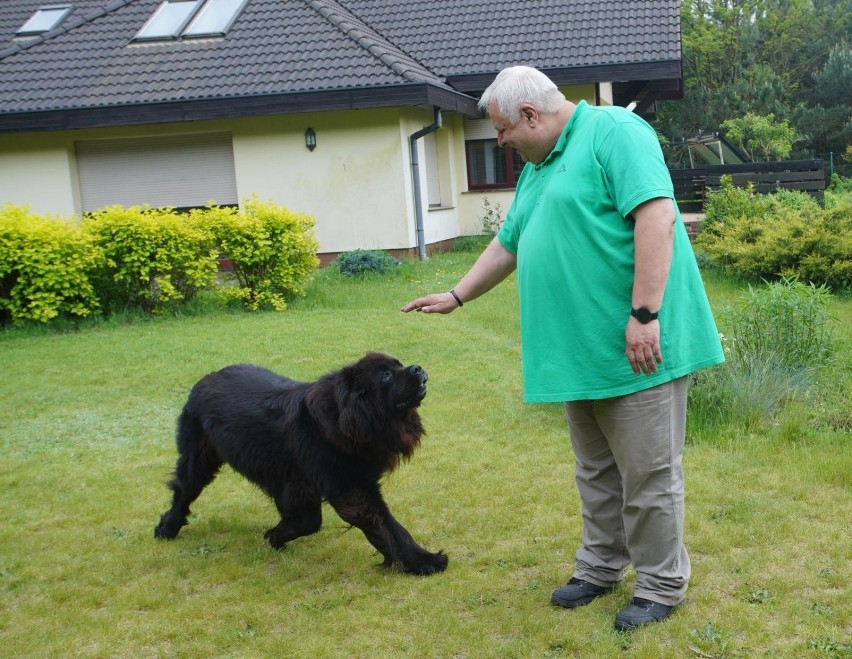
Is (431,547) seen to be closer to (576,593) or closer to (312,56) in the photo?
(576,593)

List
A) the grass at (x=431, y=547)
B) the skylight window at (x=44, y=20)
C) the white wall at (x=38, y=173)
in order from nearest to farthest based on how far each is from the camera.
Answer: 1. the grass at (x=431, y=547)
2. the white wall at (x=38, y=173)
3. the skylight window at (x=44, y=20)

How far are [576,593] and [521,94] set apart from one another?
2.15m

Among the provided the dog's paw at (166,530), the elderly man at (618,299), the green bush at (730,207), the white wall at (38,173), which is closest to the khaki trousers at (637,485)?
the elderly man at (618,299)

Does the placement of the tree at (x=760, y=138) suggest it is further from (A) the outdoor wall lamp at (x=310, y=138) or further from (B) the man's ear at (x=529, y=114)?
(B) the man's ear at (x=529, y=114)

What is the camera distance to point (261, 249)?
11.6 m

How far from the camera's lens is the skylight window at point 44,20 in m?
19.6

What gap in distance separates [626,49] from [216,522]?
15.6 m

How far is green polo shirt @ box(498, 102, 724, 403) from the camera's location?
11.3 ft

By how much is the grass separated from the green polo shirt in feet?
3.50

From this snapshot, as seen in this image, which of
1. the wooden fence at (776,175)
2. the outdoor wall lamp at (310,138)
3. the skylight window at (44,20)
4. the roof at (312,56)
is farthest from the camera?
the skylight window at (44,20)

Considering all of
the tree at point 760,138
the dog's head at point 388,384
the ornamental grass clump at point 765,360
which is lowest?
the ornamental grass clump at point 765,360

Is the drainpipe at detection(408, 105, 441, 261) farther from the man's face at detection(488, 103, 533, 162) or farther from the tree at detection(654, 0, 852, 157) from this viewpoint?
the tree at detection(654, 0, 852, 157)

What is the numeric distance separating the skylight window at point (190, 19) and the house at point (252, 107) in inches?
1.7

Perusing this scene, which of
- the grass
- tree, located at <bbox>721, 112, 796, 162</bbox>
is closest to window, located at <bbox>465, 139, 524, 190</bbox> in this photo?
the grass
